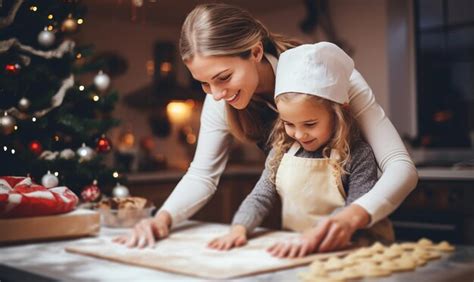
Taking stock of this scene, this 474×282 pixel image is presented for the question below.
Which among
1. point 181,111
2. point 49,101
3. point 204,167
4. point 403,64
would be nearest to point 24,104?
point 49,101

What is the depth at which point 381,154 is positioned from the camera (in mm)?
531

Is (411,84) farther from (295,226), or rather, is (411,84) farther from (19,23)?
(19,23)

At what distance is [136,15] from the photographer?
2.62 feet

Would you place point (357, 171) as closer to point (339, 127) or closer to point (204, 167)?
point (339, 127)

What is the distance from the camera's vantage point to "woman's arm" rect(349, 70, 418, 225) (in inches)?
20.8

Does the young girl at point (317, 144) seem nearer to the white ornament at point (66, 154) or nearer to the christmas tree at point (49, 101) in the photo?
the christmas tree at point (49, 101)

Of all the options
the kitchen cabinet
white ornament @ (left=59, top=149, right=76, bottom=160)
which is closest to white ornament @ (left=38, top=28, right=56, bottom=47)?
white ornament @ (left=59, top=149, right=76, bottom=160)

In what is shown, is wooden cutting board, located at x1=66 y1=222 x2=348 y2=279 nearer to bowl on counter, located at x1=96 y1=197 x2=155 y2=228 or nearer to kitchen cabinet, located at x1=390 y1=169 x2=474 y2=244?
bowl on counter, located at x1=96 y1=197 x2=155 y2=228

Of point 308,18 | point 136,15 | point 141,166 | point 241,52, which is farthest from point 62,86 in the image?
point 141,166

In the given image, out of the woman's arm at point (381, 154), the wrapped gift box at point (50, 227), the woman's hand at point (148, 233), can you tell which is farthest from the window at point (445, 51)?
the wrapped gift box at point (50, 227)

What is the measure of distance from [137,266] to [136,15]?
34 cm

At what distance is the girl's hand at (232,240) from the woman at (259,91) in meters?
0.18

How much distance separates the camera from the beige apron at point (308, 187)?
507 mm

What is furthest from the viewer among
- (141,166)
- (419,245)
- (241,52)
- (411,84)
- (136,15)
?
(141,166)
